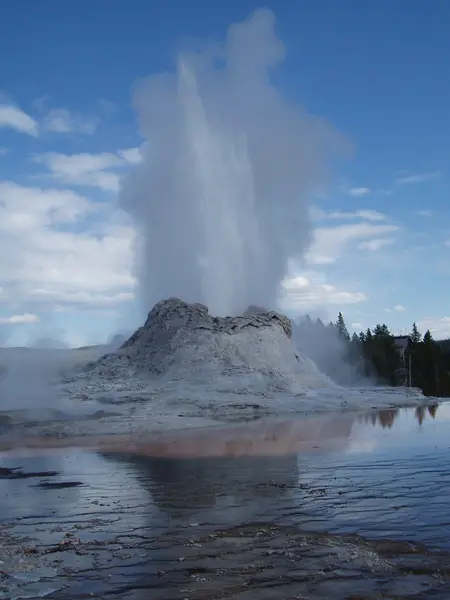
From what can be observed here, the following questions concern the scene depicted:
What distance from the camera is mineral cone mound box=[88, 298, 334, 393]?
39.4 meters

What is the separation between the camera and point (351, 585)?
712 centimetres

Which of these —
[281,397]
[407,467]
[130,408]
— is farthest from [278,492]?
[281,397]

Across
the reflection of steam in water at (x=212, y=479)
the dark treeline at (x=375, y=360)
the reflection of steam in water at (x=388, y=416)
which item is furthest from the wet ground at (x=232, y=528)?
the dark treeline at (x=375, y=360)

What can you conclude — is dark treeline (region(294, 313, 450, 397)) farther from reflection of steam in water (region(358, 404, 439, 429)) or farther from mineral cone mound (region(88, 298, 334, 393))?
reflection of steam in water (region(358, 404, 439, 429))

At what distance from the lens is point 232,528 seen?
9789 mm

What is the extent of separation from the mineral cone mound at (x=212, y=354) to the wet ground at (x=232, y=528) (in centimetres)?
2171

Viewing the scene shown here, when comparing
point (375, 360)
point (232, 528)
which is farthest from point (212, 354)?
point (375, 360)

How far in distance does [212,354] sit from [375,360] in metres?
38.4

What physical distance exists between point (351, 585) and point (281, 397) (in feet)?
98.5

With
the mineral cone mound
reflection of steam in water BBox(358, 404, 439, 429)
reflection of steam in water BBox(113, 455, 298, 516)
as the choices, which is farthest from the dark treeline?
reflection of steam in water BBox(113, 455, 298, 516)

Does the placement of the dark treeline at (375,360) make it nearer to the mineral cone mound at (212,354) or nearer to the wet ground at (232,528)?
the mineral cone mound at (212,354)

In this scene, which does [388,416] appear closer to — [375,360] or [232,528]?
[232,528]

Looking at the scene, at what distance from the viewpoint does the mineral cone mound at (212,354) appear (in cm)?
3941

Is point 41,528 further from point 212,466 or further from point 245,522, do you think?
point 212,466
